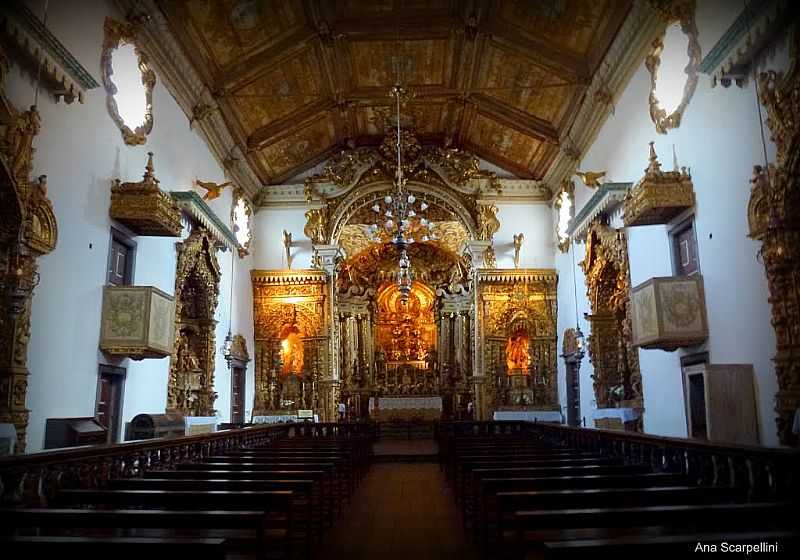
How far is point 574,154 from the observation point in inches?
654

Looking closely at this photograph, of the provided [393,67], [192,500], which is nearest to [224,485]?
[192,500]

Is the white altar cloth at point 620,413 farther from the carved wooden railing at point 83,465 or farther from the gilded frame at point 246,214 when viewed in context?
the gilded frame at point 246,214

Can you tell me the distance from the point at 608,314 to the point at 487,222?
230 inches

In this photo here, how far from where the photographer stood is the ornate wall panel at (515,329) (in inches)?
738

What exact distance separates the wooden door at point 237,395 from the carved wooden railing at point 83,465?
8715 mm

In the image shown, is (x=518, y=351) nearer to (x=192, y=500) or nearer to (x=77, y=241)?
(x=77, y=241)

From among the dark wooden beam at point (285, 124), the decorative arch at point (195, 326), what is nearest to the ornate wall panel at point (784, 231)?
the decorative arch at point (195, 326)

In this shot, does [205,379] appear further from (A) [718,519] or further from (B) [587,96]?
(A) [718,519]

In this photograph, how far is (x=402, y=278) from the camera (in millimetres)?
16094

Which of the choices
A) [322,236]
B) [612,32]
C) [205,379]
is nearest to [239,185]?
[322,236]

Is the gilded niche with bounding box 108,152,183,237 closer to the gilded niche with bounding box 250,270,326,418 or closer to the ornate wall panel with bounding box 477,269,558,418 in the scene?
the gilded niche with bounding box 250,270,326,418

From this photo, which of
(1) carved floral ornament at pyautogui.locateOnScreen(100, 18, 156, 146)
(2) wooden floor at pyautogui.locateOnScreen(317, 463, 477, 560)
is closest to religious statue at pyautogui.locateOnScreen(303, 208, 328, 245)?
(1) carved floral ornament at pyautogui.locateOnScreen(100, 18, 156, 146)

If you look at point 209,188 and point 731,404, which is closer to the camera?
point 731,404

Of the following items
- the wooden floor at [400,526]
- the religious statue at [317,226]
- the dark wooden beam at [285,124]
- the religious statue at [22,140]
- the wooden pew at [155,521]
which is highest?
the dark wooden beam at [285,124]
